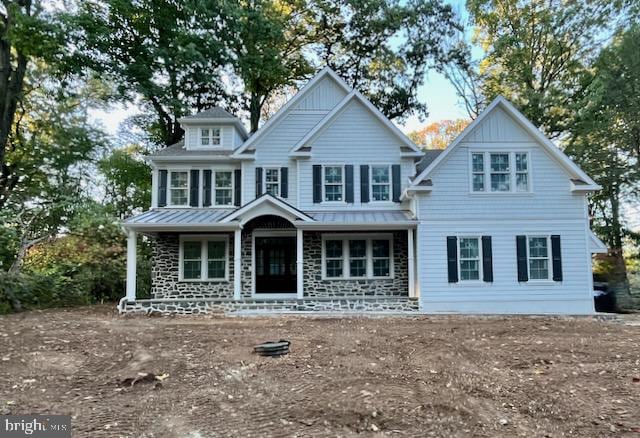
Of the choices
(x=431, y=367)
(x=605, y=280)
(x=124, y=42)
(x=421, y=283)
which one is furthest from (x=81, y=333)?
(x=605, y=280)

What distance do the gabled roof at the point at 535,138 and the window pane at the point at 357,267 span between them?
10.8ft

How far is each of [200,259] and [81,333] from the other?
550cm

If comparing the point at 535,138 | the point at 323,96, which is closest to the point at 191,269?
the point at 323,96

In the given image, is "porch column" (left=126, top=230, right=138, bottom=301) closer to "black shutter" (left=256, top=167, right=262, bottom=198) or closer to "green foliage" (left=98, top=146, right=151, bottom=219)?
"black shutter" (left=256, top=167, right=262, bottom=198)

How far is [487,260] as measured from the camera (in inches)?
477

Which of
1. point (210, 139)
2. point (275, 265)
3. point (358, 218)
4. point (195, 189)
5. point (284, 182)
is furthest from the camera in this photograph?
point (210, 139)

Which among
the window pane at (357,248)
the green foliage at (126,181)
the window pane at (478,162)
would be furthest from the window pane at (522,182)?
the green foliage at (126,181)

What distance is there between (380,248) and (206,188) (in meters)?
6.70

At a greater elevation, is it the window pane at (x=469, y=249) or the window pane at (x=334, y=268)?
the window pane at (x=469, y=249)

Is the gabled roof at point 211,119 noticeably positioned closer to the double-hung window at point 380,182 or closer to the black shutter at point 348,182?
the black shutter at point 348,182

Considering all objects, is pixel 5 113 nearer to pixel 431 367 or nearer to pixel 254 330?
pixel 254 330

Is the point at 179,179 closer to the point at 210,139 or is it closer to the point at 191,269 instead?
the point at 210,139

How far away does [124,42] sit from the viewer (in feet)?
62.2

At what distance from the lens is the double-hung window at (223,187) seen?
14398mm
